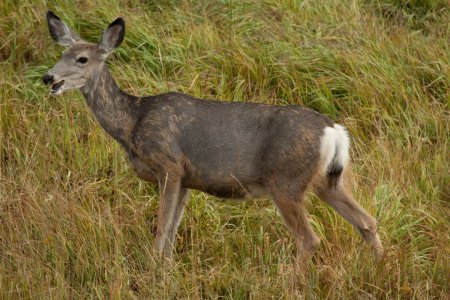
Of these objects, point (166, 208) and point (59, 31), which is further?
point (59, 31)

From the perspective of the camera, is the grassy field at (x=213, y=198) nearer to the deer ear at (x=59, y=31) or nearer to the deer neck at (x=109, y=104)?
the deer neck at (x=109, y=104)

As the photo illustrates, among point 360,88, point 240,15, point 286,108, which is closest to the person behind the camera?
point 286,108

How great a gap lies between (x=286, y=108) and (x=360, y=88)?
1459 millimetres

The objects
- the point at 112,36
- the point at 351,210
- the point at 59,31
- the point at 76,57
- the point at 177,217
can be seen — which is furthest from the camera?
the point at 59,31

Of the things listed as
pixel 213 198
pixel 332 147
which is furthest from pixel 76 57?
pixel 332 147

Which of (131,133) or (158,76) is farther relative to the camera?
(158,76)

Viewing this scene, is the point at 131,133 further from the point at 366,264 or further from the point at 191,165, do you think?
the point at 366,264

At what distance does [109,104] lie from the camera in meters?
6.61

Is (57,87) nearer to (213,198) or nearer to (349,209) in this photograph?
(213,198)

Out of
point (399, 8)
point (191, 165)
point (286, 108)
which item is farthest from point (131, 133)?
point (399, 8)

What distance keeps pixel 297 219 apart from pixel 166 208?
30.0 inches

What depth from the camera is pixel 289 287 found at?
5.35m

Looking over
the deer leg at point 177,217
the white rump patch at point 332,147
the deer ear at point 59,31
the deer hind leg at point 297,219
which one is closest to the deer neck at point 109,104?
the deer ear at point 59,31

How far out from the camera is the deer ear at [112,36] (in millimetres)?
6711
